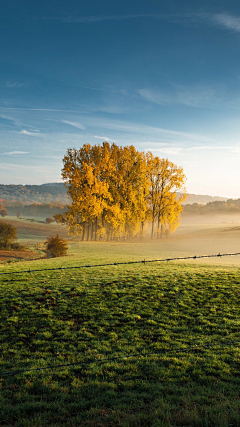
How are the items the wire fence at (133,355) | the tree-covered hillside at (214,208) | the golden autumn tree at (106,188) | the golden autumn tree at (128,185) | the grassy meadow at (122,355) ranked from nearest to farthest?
1. the grassy meadow at (122,355)
2. the wire fence at (133,355)
3. the golden autumn tree at (106,188)
4. the golden autumn tree at (128,185)
5. the tree-covered hillside at (214,208)

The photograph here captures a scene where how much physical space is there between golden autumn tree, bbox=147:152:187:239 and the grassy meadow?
40.2 m

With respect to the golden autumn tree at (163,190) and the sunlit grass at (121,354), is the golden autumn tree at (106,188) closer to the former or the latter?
the golden autumn tree at (163,190)

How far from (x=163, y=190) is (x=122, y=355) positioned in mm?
48640

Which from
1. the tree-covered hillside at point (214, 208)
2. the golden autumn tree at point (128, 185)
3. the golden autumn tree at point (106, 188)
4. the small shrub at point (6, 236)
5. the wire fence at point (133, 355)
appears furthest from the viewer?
the tree-covered hillside at point (214, 208)

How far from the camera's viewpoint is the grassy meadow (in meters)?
4.53

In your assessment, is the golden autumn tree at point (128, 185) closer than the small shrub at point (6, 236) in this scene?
No

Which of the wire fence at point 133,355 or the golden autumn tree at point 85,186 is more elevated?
the golden autumn tree at point 85,186

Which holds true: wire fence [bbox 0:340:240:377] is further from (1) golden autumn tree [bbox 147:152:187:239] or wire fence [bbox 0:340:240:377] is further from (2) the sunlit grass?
(1) golden autumn tree [bbox 147:152:187:239]

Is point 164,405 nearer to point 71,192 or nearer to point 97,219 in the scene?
point 71,192

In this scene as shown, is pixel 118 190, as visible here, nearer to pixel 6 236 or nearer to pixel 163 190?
pixel 163 190

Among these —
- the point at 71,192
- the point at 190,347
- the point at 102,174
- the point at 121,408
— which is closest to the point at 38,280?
the point at 190,347

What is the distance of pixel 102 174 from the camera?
48531 mm

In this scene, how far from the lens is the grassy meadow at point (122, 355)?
453cm

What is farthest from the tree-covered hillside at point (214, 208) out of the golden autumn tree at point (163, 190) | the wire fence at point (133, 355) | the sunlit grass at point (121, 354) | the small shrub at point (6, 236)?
the wire fence at point (133, 355)
